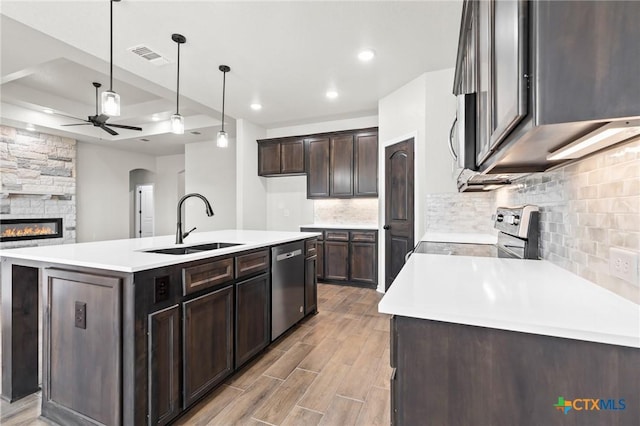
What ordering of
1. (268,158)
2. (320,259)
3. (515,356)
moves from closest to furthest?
(515,356) < (320,259) < (268,158)

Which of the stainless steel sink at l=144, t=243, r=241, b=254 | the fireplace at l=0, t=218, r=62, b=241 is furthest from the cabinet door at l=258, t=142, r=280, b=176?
the fireplace at l=0, t=218, r=62, b=241

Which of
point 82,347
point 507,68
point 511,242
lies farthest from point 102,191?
point 507,68

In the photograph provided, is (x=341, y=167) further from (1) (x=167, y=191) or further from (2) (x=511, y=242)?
(1) (x=167, y=191)

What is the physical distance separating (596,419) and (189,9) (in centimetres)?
320

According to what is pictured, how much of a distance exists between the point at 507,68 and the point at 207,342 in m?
1.99

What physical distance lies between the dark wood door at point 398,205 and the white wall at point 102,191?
21.7ft

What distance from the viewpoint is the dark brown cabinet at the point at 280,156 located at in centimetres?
534

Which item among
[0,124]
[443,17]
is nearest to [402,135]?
[443,17]

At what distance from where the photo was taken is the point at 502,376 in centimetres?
77

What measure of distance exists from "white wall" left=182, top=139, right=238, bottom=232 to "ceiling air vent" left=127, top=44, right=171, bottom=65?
3.33 meters

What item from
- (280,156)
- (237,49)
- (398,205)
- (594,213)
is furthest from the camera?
(280,156)

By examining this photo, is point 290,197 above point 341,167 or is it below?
below

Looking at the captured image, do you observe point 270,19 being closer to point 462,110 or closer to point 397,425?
point 462,110

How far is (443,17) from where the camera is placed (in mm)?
2463
